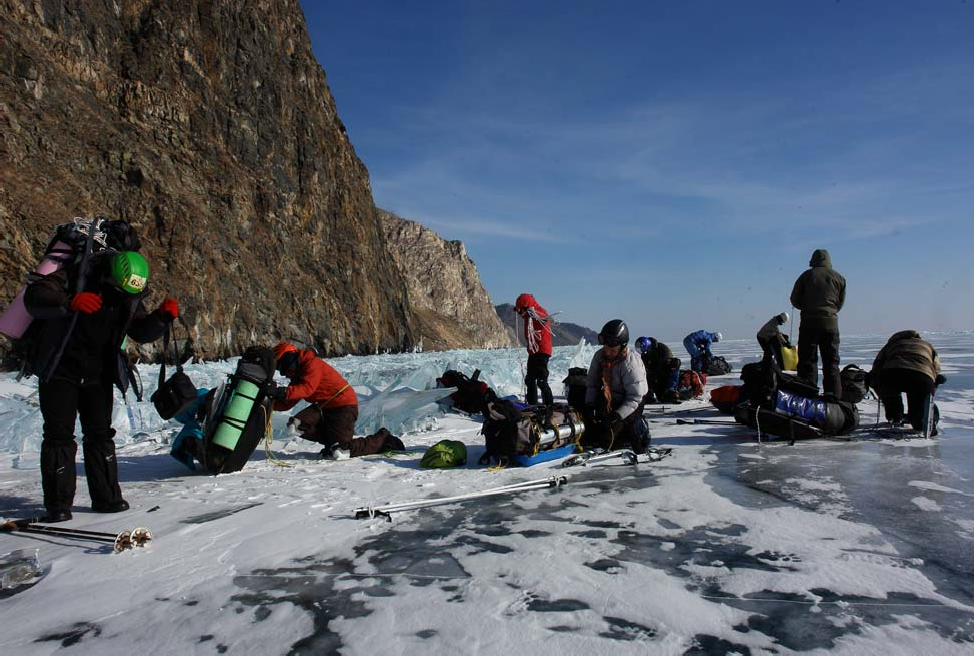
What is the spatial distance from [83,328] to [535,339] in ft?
18.2

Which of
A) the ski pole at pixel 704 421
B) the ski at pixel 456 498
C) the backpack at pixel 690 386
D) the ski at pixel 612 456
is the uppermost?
the backpack at pixel 690 386

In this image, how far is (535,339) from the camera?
26.4 feet

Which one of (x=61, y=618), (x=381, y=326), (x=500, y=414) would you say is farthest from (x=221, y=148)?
(x=61, y=618)

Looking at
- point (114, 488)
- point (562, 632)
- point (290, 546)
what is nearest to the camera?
point (562, 632)

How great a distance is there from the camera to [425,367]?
11.4 metres

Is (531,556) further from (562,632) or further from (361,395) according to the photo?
(361,395)

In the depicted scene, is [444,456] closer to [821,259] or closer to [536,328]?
[536,328]

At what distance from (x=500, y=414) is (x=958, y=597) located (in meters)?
3.09

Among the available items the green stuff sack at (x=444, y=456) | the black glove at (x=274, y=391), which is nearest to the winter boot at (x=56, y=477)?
the black glove at (x=274, y=391)

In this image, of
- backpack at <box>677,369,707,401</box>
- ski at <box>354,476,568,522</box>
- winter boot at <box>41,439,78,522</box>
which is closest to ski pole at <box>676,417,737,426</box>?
backpack at <box>677,369,707,401</box>

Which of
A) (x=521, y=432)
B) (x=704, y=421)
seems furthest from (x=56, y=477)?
(x=704, y=421)

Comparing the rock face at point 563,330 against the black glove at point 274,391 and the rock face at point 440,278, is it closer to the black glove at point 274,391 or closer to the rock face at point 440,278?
the rock face at point 440,278

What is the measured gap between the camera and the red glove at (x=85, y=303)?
314cm

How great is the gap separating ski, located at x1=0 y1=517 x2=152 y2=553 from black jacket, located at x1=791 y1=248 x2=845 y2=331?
6.56 metres
